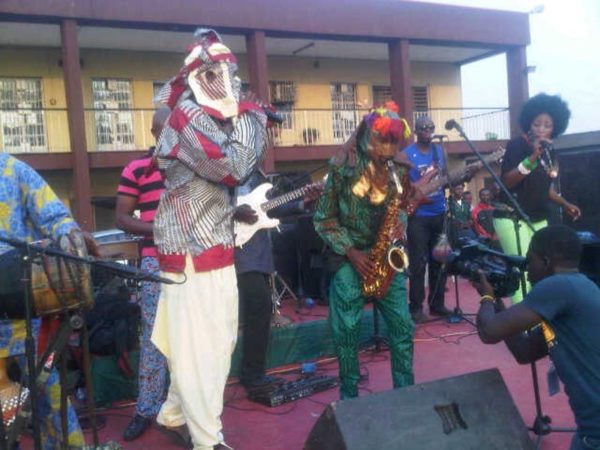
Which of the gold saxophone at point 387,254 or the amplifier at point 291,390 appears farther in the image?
the amplifier at point 291,390

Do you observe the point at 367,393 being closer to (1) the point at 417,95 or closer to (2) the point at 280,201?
(2) the point at 280,201

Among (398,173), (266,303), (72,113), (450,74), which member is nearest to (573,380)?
(398,173)

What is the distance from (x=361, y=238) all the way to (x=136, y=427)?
1774 millimetres

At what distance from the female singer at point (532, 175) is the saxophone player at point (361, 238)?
1.83 metres

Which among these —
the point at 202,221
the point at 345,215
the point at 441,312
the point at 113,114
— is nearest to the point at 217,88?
the point at 202,221

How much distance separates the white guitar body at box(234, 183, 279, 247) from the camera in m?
4.57

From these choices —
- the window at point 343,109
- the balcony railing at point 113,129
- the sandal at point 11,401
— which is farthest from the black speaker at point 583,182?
the window at point 343,109

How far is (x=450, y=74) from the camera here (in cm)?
2155

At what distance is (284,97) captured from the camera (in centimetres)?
1872

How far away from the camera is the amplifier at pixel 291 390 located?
4438 mm

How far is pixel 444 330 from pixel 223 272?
381 cm

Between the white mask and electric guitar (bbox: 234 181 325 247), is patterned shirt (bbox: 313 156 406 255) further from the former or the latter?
electric guitar (bbox: 234 181 325 247)

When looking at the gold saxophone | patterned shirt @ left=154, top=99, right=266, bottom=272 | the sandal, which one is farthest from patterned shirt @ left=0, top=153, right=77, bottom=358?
the gold saxophone

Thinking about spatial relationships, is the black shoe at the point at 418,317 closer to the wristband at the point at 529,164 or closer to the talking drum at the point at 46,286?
the wristband at the point at 529,164
